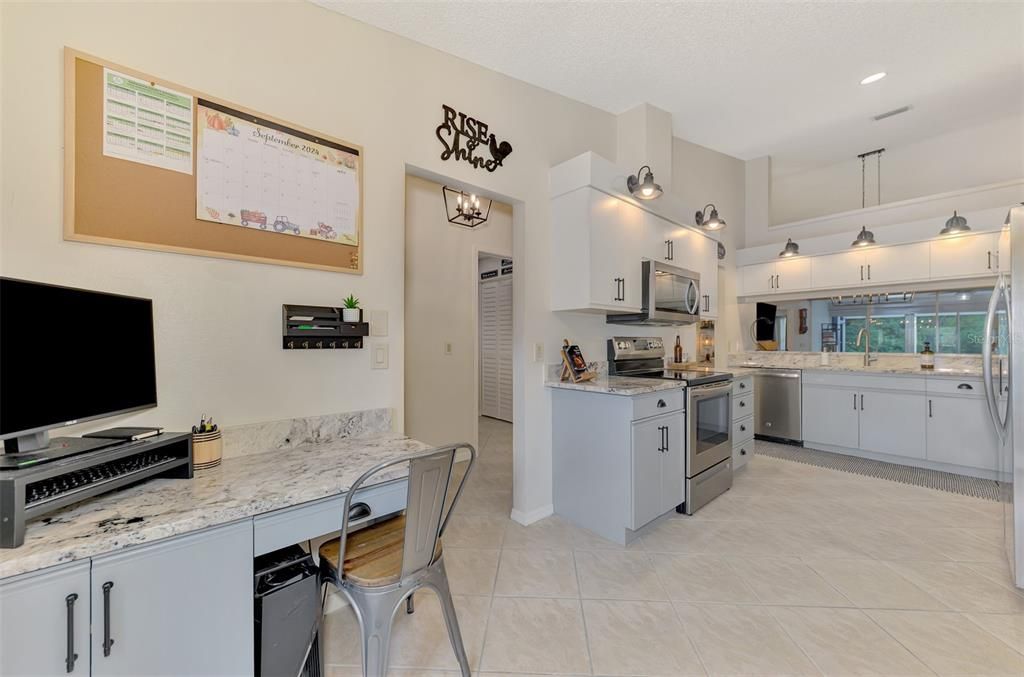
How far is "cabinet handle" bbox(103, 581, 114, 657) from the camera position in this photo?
91cm

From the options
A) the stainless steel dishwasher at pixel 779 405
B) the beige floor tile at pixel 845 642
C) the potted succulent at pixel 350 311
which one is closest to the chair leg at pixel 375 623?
the potted succulent at pixel 350 311

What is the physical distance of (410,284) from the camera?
12.1ft

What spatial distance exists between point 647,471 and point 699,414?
0.72 metres

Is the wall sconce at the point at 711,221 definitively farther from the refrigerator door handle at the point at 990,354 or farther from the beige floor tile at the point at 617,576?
the beige floor tile at the point at 617,576

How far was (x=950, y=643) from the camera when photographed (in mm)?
1576

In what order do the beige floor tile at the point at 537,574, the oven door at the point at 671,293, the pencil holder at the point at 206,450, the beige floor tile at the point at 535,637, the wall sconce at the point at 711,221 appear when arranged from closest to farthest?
the pencil holder at the point at 206,450 < the beige floor tile at the point at 535,637 < the beige floor tile at the point at 537,574 < the oven door at the point at 671,293 < the wall sconce at the point at 711,221

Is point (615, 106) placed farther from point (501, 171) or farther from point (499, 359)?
point (499, 359)

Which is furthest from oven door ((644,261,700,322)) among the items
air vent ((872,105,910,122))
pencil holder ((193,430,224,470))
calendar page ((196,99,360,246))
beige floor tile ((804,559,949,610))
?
pencil holder ((193,430,224,470))

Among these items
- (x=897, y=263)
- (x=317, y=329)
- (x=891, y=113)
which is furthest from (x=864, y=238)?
(x=317, y=329)

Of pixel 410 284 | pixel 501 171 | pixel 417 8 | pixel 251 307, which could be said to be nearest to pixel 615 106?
pixel 501 171

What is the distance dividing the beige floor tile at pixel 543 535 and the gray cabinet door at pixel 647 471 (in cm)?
44

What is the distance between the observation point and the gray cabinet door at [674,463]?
252cm

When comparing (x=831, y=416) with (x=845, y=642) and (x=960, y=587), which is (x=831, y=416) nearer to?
(x=960, y=587)

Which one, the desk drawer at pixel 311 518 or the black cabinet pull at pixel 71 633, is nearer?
the black cabinet pull at pixel 71 633
